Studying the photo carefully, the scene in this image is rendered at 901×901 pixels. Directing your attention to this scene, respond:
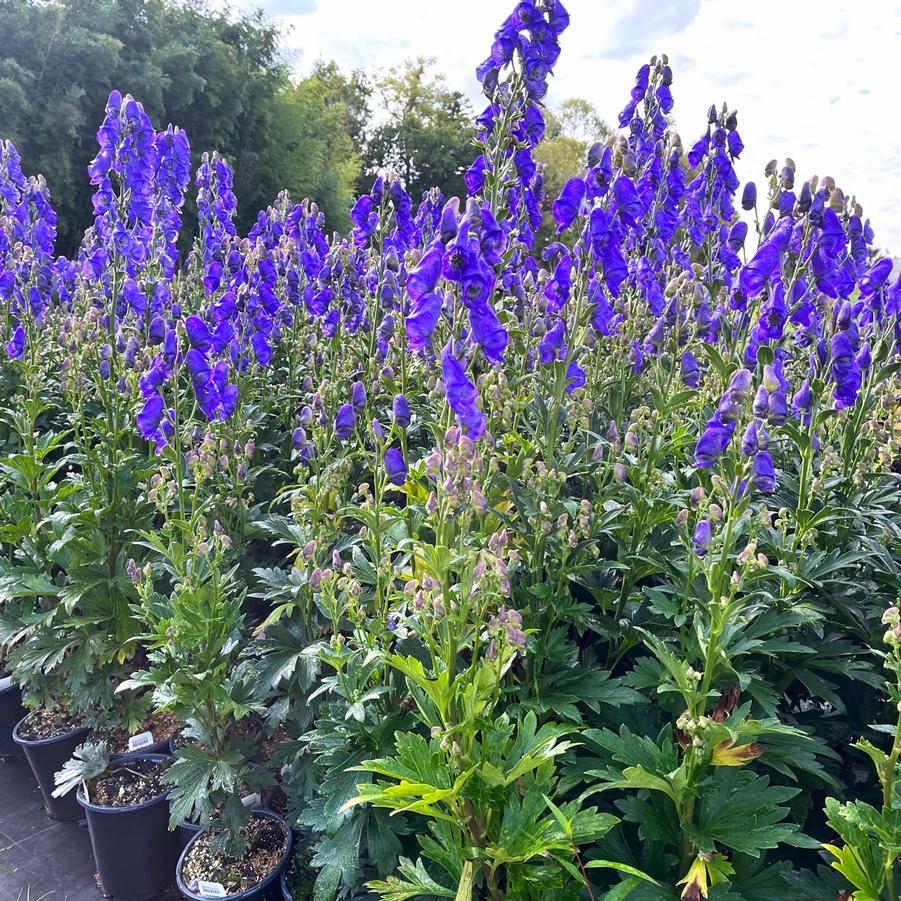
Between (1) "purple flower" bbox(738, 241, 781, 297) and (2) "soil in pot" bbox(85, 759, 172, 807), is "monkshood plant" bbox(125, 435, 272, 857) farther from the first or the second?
(1) "purple flower" bbox(738, 241, 781, 297)

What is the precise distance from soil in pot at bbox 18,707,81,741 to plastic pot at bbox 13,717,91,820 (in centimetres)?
4

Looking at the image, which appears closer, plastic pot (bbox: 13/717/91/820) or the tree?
plastic pot (bbox: 13/717/91/820)

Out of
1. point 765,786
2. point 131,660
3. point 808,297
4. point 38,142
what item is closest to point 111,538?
point 131,660

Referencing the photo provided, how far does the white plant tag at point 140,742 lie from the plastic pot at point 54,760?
0.45m

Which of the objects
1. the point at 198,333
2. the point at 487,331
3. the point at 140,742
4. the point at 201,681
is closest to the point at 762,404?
the point at 487,331

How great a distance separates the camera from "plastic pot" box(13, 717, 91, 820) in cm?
356

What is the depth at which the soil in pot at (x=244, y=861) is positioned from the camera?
273 centimetres

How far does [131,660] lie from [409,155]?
33764 mm

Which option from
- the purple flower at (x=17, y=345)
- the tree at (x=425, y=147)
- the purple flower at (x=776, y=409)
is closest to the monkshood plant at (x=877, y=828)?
the purple flower at (x=776, y=409)

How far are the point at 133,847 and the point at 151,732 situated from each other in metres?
0.56

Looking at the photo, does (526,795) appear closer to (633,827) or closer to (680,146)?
(633,827)

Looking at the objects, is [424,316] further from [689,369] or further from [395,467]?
[689,369]

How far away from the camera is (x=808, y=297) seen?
265 centimetres

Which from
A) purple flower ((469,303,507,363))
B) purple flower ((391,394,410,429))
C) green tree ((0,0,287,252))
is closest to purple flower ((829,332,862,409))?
purple flower ((469,303,507,363))
